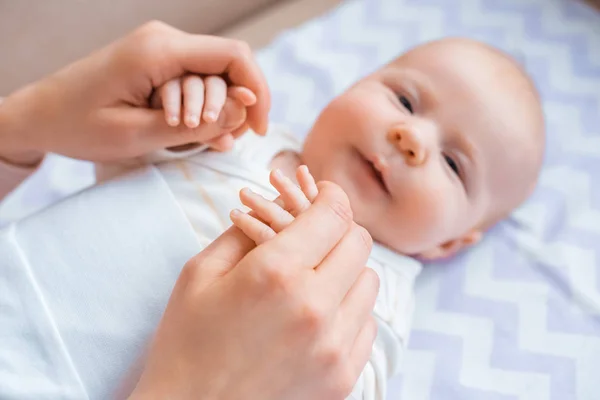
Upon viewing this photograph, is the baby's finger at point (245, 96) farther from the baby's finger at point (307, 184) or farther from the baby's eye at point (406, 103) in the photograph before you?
the baby's eye at point (406, 103)

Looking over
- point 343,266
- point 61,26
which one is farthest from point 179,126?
point 61,26

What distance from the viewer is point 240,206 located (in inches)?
34.1

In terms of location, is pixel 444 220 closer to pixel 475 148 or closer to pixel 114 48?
pixel 475 148

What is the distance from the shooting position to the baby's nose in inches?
35.4

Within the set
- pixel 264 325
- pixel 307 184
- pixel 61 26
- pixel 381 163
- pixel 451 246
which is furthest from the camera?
pixel 61 26

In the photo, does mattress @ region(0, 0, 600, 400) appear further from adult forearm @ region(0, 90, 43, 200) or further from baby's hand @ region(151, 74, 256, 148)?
baby's hand @ region(151, 74, 256, 148)

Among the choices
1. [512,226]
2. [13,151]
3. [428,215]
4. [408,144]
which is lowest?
[512,226]

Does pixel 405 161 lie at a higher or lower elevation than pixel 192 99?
lower

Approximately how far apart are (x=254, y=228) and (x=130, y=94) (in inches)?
11.9

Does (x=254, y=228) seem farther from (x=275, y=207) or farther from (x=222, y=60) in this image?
(x=222, y=60)

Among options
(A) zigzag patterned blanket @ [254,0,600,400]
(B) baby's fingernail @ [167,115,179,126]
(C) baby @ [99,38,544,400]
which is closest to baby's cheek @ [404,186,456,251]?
(C) baby @ [99,38,544,400]

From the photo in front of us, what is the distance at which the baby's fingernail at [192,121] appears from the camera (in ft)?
2.44

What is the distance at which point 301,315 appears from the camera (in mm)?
587

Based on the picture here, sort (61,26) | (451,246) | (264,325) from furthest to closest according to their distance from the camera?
(61,26)
(451,246)
(264,325)
